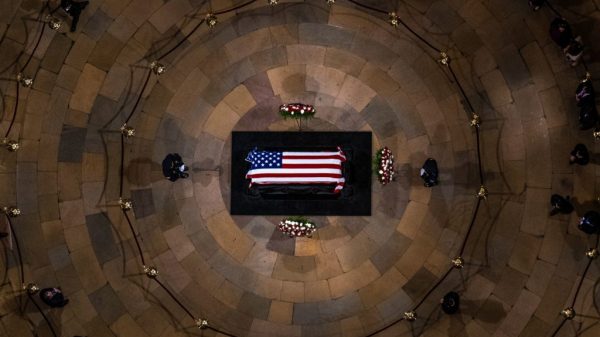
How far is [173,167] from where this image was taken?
57.8 ft

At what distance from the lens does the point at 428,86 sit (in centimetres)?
1811

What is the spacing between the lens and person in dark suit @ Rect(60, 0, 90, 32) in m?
17.1

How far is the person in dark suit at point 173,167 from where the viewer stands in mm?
17656

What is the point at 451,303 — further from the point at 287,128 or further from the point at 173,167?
the point at 173,167

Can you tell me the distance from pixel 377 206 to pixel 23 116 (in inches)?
514

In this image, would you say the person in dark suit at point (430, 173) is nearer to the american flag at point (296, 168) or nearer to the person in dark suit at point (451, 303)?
the american flag at point (296, 168)

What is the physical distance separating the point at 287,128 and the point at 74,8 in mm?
8522

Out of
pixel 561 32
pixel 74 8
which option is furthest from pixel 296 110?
pixel 561 32

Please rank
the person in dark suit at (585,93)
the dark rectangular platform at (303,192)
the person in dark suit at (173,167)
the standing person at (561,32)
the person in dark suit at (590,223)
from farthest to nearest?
1. the dark rectangular platform at (303,192)
2. the person in dark suit at (173,167)
3. the standing person at (561,32)
4. the person in dark suit at (585,93)
5. the person in dark suit at (590,223)

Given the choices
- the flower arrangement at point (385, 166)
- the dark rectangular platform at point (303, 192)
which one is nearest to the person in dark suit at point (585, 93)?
the flower arrangement at point (385, 166)

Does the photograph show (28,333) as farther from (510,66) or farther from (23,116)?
(510,66)

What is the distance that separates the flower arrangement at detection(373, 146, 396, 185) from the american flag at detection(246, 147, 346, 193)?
1828mm

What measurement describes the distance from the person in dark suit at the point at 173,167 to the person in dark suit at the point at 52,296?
17.6 ft

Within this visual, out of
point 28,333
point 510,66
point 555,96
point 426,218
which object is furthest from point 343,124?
point 28,333
